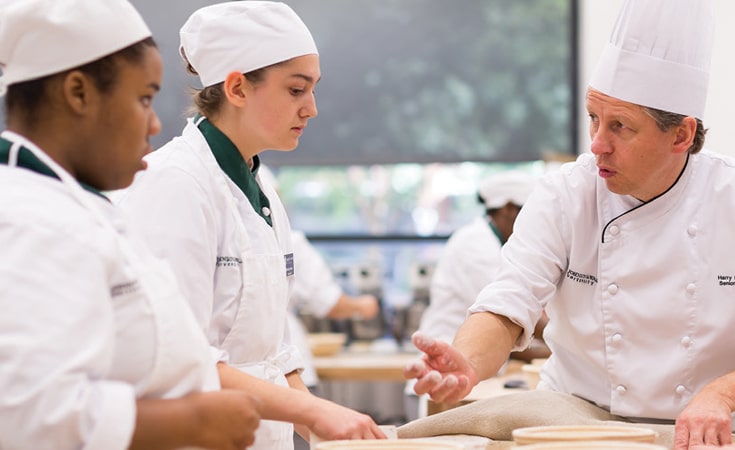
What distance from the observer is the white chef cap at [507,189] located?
455cm

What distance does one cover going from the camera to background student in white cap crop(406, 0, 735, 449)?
2.02m

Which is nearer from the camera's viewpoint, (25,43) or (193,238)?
(25,43)

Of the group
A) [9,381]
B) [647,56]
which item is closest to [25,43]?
[9,381]

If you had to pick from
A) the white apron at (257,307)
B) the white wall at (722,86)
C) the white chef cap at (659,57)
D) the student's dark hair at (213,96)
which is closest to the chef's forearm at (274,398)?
the white apron at (257,307)

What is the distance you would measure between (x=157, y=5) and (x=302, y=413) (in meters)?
5.43

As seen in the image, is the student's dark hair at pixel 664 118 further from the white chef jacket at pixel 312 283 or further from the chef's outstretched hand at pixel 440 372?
the white chef jacket at pixel 312 283

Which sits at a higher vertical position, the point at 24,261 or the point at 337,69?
the point at 337,69

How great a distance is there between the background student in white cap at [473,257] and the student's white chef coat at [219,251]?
2.56 meters

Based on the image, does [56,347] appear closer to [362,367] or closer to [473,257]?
[473,257]

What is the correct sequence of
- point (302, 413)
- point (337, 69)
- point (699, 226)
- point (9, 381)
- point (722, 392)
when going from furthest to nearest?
point (337, 69)
point (699, 226)
point (722, 392)
point (302, 413)
point (9, 381)

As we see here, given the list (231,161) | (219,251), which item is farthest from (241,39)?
(219,251)

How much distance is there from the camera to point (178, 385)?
4.08ft

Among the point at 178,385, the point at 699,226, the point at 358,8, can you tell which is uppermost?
the point at 358,8

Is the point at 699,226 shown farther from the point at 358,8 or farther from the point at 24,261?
the point at 358,8
